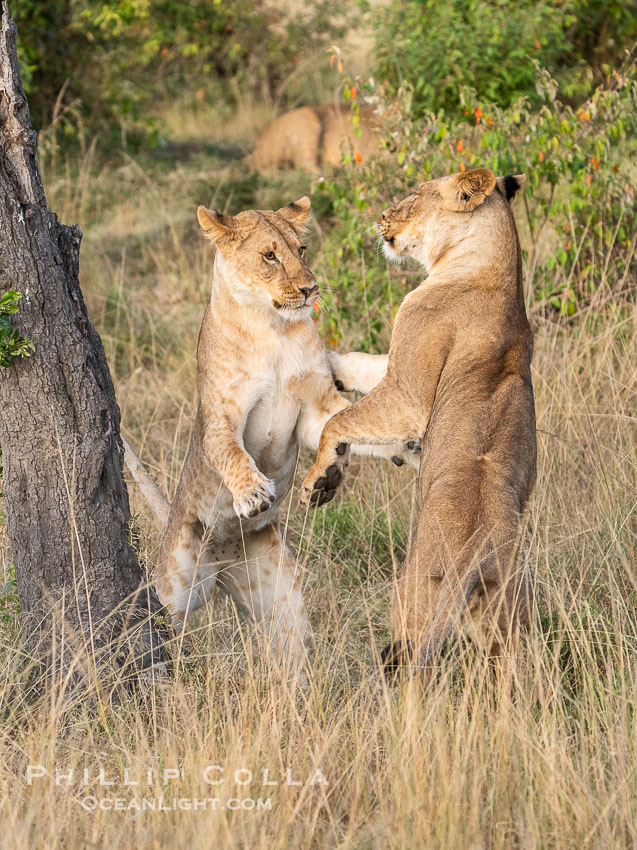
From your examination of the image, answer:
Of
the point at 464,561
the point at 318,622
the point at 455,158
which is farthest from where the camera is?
the point at 455,158

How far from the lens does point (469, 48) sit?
316 inches

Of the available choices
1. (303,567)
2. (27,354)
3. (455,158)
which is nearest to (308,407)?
(303,567)

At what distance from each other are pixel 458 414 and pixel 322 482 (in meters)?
0.54

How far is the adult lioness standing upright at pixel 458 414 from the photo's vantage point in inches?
113

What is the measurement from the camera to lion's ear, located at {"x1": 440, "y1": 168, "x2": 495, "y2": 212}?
12.5 feet

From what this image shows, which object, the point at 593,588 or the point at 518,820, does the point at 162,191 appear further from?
the point at 518,820

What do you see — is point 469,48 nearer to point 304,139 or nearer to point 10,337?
point 304,139

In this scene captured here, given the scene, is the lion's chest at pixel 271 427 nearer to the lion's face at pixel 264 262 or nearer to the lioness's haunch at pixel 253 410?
the lioness's haunch at pixel 253 410

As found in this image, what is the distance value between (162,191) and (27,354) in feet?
22.4

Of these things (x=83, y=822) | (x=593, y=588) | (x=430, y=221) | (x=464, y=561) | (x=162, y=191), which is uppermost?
(x=430, y=221)

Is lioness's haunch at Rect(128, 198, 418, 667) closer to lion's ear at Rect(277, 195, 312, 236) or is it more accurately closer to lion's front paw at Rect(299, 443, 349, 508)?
lion's ear at Rect(277, 195, 312, 236)

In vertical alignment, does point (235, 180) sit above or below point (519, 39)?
below

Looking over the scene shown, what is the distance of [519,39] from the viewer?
845cm

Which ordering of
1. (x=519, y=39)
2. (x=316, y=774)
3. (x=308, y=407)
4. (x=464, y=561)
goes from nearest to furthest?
(x=316, y=774)
(x=464, y=561)
(x=308, y=407)
(x=519, y=39)
